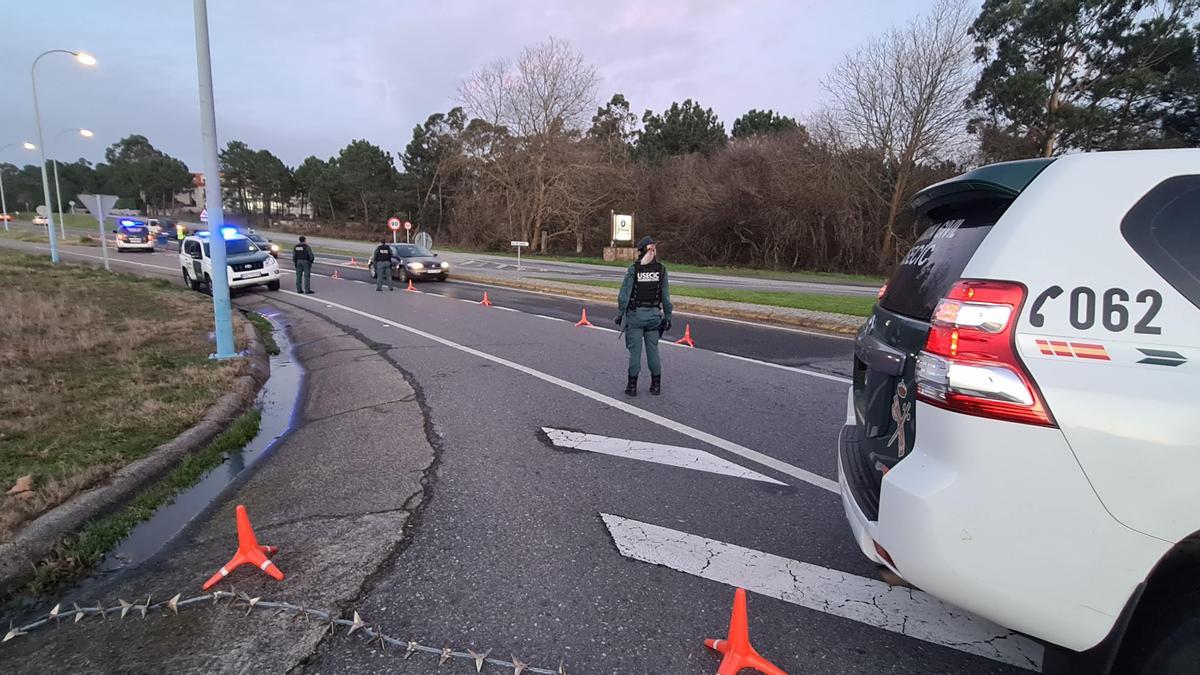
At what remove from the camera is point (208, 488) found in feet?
14.7

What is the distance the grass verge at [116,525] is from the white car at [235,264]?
49.5ft

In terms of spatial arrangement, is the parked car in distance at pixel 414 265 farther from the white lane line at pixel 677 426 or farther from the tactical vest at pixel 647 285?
the tactical vest at pixel 647 285

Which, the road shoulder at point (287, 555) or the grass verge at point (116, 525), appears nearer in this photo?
the road shoulder at point (287, 555)

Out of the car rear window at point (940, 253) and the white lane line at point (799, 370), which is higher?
the car rear window at point (940, 253)

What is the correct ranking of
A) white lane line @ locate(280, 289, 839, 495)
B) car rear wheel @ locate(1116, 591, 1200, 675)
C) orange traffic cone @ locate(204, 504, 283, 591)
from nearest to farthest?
car rear wheel @ locate(1116, 591, 1200, 675) < orange traffic cone @ locate(204, 504, 283, 591) < white lane line @ locate(280, 289, 839, 495)

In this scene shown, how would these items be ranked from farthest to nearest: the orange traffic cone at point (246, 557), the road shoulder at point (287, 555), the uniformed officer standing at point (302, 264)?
the uniformed officer standing at point (302, 264), the orange traffic cone at point (246, 557), the road shoulder at point (287, 555)

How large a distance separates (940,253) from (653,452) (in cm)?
290

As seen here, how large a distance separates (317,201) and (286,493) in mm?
88731

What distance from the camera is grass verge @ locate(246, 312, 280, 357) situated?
32.6 feet

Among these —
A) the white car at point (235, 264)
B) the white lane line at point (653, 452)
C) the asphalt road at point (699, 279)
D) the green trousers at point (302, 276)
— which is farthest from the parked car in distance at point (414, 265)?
the white lane line at point (653, 452)

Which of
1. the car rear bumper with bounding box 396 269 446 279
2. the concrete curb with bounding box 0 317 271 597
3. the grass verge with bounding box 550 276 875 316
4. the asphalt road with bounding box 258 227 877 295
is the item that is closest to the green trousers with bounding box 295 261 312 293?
the car rear bumper with bounding box 396 269 446 279

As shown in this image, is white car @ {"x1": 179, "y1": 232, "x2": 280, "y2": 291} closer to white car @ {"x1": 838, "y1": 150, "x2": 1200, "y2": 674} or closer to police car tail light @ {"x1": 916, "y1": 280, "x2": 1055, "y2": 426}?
police car tail light @ {"x1": 916, "y1": 280, "x2": 1055, "y2": 426}

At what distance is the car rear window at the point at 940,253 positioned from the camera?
2328 mm

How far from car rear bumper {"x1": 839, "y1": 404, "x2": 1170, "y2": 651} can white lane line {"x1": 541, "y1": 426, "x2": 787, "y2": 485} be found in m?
2.37
